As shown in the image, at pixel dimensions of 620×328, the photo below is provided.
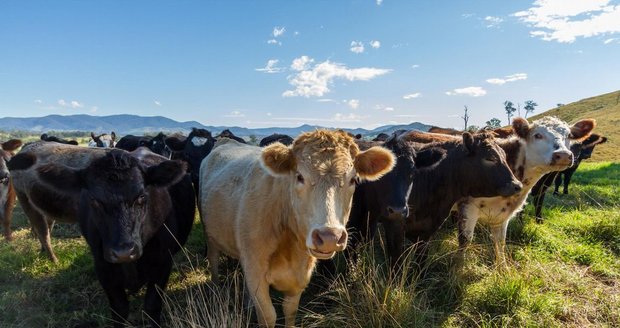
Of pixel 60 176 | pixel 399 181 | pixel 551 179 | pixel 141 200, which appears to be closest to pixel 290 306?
pixel 141 200

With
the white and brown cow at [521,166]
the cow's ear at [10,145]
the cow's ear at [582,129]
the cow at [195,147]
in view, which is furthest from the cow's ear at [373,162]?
the cow's ear at [10,145]

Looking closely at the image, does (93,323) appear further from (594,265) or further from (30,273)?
(594,265)

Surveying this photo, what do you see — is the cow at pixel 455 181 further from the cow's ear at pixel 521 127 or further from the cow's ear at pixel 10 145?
the cow's ear at pixel 10 145

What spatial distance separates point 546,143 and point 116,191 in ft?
20.1

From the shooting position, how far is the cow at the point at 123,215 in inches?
136

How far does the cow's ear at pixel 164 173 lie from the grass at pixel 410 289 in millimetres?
1098

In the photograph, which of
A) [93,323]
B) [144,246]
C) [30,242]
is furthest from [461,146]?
[30,242]

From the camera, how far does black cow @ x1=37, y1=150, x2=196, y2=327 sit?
3.45 m

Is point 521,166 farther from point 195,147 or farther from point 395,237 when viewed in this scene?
point 195,147

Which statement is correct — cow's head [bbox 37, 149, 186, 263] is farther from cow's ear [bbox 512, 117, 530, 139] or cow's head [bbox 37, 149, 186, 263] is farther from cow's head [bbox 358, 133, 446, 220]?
cow's ear [bbox 512, 117, 530, 139]

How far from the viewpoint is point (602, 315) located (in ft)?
13.9

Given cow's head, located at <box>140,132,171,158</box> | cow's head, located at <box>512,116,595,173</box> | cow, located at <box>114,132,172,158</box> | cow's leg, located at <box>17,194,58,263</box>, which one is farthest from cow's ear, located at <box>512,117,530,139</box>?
cow, located at <box>114,132,172,158</box>

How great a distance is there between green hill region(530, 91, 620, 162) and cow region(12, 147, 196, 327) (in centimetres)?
3175

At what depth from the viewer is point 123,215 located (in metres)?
3.44
